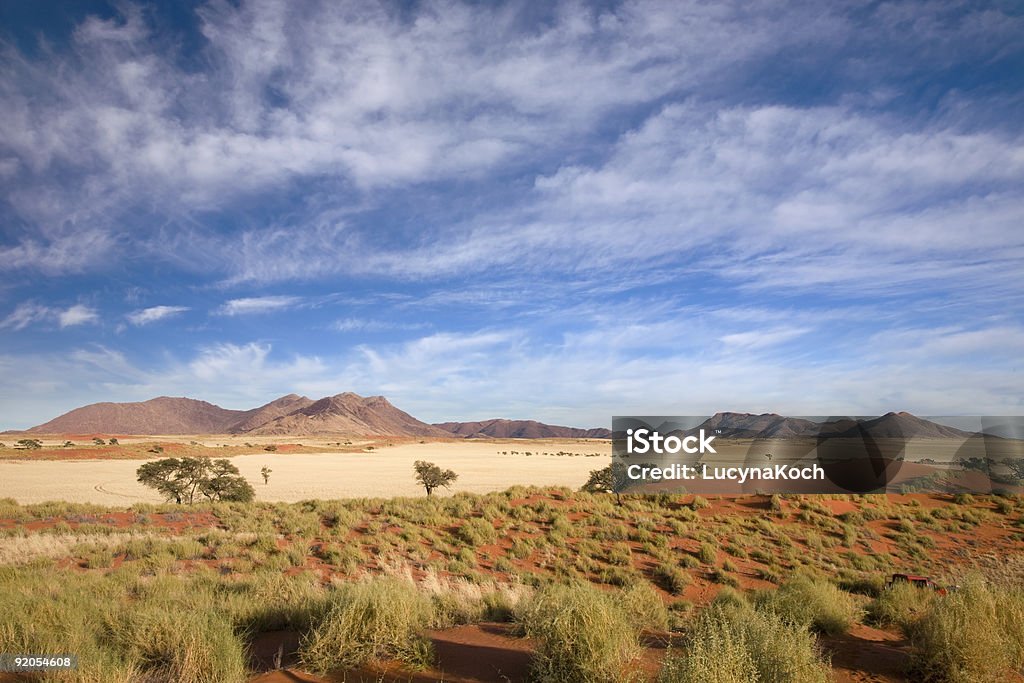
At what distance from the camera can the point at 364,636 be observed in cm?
653

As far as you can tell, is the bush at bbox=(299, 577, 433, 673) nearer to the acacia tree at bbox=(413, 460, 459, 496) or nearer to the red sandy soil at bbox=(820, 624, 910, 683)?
the red sandy soil at bbox=(820, 624, 910, 683)

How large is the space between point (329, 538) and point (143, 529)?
6.59 meters

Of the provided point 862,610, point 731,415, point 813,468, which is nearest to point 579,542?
point 862,610

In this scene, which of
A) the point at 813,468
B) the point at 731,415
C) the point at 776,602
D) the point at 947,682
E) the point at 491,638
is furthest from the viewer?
the point at 731,415

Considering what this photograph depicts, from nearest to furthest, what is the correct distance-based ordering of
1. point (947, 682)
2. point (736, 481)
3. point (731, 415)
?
point (947, 682) → point (736, 481) → point (731, 415)

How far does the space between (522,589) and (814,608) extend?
5.03 m

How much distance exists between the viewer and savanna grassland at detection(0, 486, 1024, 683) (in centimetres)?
578

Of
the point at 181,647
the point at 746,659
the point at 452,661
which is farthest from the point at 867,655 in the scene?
the point at 181,647

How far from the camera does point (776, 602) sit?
8.69 m

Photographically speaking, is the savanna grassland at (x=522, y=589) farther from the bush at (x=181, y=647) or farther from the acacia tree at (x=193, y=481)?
the acacia tree at (x=193, y=481)

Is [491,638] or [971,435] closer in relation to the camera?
[491,638]

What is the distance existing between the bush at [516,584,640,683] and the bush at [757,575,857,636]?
321 cm

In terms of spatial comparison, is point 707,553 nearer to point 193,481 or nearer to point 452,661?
point 452,661

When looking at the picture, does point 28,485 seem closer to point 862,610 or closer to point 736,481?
point 736,481
